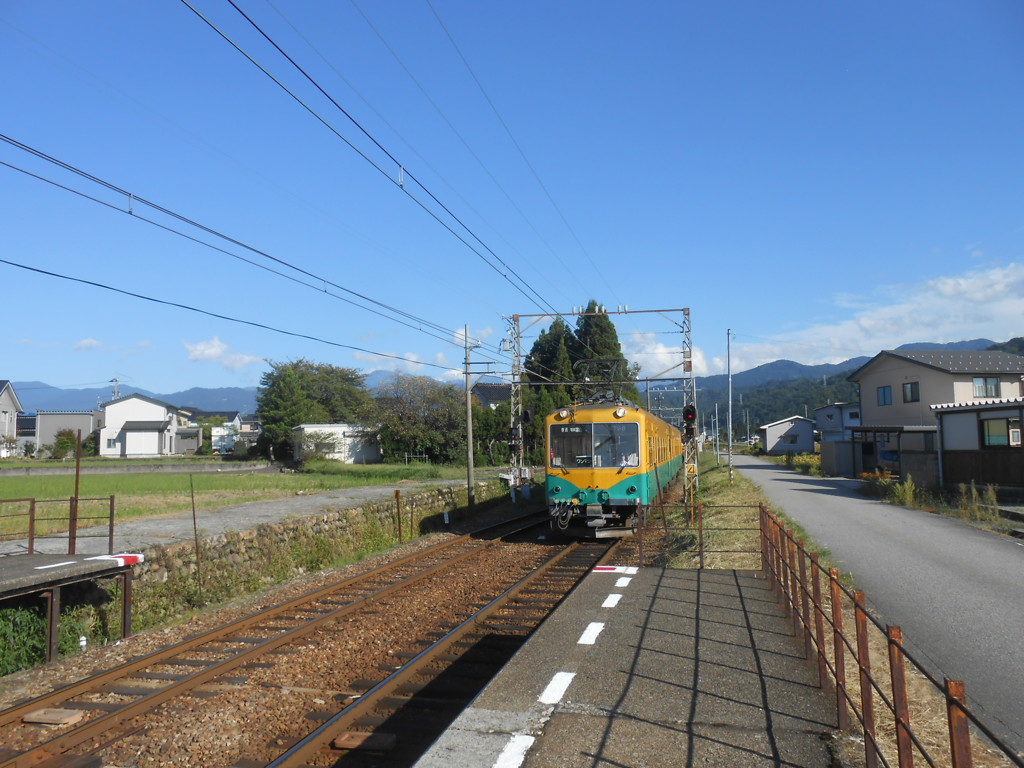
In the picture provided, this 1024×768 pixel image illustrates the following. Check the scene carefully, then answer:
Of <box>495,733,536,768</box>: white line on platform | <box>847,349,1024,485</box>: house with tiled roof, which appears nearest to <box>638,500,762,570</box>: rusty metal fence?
<box>495,733,536,768</box>: white line on platform

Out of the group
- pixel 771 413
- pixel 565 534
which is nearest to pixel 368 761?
pixel 565 534

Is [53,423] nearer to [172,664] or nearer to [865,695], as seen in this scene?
[172,664]

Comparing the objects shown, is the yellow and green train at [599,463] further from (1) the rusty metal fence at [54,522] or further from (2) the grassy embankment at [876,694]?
(1) the rusty metal fence at [54,522]

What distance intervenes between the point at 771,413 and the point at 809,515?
148278 millimetres

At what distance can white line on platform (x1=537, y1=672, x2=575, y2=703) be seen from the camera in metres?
4.95

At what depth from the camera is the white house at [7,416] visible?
61.2m

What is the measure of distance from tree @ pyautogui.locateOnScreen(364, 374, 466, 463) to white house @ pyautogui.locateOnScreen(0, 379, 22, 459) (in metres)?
33.5

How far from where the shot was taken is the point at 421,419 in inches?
1880

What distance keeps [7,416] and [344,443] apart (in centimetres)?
3322

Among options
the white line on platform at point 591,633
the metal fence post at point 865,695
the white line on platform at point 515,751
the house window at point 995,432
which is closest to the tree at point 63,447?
the house window at point 995,432

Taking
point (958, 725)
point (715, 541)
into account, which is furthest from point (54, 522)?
point (958, 725)

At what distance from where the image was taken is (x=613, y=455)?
49.7 feet

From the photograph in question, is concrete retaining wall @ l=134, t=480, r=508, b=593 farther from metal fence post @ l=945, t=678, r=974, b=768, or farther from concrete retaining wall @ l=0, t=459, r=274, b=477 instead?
concrete retaining wall @ l=0, t=459, r=274, b=477

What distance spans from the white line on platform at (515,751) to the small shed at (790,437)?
225 feet
